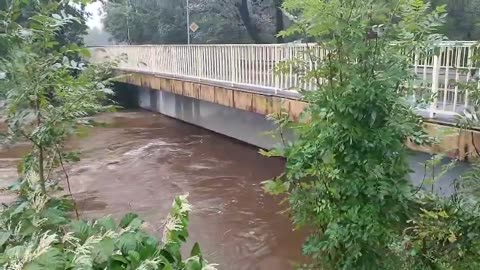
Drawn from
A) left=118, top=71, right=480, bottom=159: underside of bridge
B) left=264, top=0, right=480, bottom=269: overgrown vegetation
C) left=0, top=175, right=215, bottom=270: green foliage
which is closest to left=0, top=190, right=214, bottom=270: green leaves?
left=0, top=175, right=215, bottom=270: green foliage

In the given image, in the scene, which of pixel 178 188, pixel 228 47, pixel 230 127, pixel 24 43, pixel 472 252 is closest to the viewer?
pixel 472 252

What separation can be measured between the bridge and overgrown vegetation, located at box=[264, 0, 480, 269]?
0.15 meters

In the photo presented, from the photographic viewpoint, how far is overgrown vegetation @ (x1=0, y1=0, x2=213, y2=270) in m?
1.62

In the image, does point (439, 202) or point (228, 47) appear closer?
point (439, 202)

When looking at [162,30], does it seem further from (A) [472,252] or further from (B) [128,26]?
(A) [472,252]

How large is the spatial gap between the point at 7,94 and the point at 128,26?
1874cm

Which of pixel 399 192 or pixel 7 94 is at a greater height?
pixel 7 94

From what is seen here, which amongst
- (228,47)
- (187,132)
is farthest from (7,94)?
(187,132)

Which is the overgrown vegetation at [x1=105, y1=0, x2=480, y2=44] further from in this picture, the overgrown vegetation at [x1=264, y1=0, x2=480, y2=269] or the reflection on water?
the overgrown vegetation at [x1=264, y1=0, x2=480, y2=269]

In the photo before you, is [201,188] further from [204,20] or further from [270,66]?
[204,20]

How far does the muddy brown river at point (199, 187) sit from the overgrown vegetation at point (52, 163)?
903 millimetres

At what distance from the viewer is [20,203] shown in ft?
6.71

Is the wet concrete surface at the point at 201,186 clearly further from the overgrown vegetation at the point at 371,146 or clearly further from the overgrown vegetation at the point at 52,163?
the overgrown vegetation at the point at 371,146

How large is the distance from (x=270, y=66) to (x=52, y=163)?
14.8 feet
